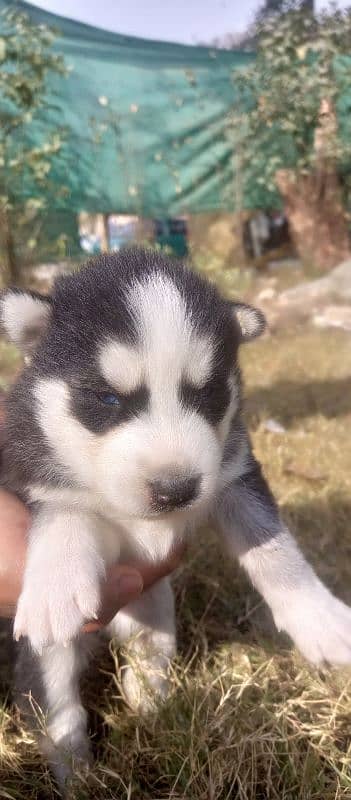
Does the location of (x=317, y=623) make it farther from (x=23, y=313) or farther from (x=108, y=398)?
(x=23, y=313)

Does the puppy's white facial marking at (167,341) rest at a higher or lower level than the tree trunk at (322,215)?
higher

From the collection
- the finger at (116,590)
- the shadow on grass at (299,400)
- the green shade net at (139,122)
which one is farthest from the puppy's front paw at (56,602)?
the green shade net at (139,122)

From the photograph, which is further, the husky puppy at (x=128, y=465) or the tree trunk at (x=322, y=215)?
the tree trunk at (x=322, y=215)

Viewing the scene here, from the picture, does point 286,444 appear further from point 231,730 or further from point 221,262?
point 221,262

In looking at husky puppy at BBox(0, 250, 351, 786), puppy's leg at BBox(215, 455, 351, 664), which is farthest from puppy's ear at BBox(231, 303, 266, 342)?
puppy's leg at BBox(215, 455, 351, 664)

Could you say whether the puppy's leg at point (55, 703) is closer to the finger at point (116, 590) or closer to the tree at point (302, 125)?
the finger at point (116, 590)

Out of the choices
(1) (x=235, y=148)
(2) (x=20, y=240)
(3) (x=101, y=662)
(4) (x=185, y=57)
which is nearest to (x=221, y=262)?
(1) (x=235, y=148)

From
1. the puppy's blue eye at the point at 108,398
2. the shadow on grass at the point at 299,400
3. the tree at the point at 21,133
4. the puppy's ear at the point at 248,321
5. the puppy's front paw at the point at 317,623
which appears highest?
the tree at the point at 21,133
